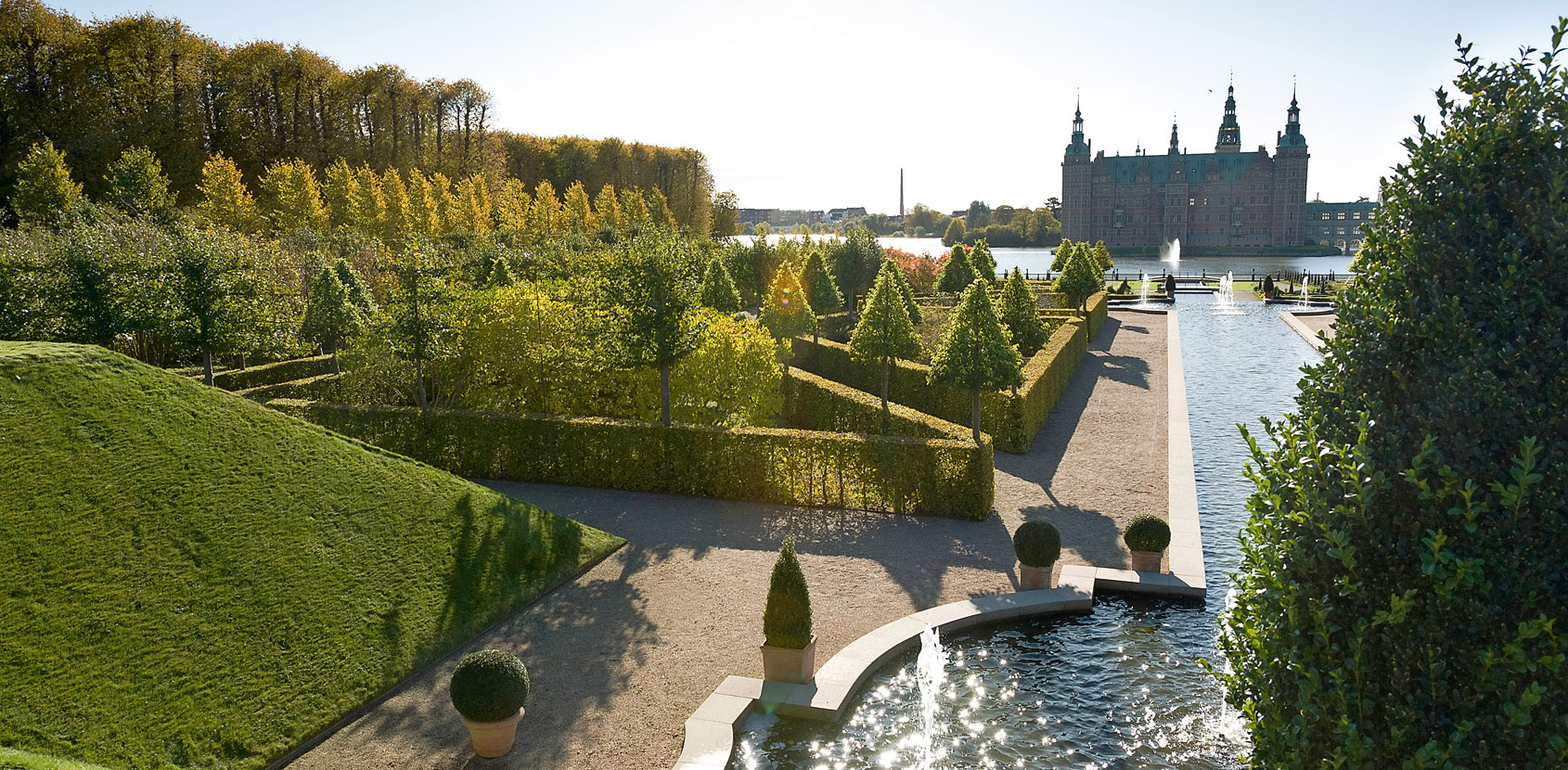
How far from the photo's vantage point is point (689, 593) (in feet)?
41.0

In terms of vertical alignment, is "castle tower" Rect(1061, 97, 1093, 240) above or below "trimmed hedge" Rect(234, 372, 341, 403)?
above

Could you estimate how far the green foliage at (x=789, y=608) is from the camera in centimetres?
970

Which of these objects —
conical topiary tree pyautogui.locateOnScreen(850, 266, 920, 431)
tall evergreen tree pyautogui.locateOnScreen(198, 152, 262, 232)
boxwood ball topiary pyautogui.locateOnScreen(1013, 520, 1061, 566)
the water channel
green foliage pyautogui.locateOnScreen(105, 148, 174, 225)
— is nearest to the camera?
the water channel

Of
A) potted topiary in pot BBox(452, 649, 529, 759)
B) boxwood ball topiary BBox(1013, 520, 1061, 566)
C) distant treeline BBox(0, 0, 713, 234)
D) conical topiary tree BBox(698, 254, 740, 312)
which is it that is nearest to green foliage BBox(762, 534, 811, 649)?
potted topiary in pot BBox(452, 649, 529, 759)

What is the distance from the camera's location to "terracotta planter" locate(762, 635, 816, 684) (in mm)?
9742

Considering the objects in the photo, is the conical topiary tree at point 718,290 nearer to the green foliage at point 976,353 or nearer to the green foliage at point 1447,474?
the green foliage at point 976,353

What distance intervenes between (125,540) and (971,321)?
14573 millimetres

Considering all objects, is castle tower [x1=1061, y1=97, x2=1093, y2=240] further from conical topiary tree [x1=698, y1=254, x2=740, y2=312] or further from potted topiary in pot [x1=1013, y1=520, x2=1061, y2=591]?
potted topiary in pot [x1=1013, y1=520, x2=1061, y2=591]

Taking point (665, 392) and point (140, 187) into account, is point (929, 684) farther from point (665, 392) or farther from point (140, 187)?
point (140, 187)

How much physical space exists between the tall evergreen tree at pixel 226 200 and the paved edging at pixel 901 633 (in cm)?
4093

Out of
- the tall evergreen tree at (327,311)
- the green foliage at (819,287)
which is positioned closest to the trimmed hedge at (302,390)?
the tall evergreen tree at (327,311)

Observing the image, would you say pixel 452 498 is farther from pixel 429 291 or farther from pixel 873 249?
pixel 873 249

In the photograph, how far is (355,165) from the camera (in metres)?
58.7

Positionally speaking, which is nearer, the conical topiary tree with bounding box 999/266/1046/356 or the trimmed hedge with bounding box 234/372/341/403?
the trimmed hedge with bounding box 234/372/341/403
